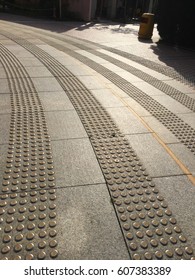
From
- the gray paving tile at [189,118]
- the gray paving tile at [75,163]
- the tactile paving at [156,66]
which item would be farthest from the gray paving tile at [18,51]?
the gray paving tile at [189,118]

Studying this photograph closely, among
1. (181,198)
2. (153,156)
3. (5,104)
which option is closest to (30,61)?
(5,104)

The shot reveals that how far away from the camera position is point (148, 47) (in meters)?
13.0

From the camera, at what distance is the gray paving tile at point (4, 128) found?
4273 millimetres

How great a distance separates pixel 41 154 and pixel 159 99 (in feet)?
12.5

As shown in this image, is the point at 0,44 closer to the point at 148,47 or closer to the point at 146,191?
the point at 148,47

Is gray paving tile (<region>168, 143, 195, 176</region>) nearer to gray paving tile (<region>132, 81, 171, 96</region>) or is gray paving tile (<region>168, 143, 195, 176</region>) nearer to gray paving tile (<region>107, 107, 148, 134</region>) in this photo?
gray paving tile (<region>107, 107, 148, 134</region>)

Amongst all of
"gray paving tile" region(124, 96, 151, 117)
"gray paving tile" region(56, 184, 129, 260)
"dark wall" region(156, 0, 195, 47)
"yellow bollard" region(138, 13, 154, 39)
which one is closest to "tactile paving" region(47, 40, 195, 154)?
"gray paving tile" region(124, 96, 151, 117)

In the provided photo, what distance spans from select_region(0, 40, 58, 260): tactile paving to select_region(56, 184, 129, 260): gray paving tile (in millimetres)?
116

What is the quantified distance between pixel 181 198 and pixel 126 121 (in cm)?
227

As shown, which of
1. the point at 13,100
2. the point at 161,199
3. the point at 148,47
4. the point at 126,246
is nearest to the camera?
the point at 126,246

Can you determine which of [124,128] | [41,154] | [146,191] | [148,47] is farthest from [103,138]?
[148,47]

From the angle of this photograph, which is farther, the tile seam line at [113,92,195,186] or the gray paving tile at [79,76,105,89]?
the gray paving tile at [79,76,105,89]

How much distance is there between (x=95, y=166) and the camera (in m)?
3.80

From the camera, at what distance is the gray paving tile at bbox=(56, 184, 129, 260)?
256cm
